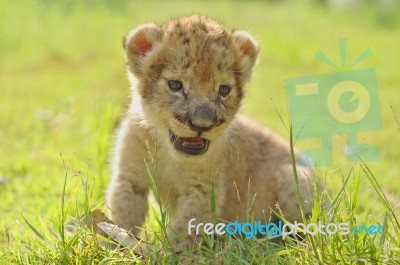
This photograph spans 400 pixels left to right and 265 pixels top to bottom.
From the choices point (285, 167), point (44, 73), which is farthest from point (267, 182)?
point (44, 73)

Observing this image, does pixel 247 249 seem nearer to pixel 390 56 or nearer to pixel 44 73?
pixel 44 73

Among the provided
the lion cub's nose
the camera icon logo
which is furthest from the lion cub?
the camera icon logo

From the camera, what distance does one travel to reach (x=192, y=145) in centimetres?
439

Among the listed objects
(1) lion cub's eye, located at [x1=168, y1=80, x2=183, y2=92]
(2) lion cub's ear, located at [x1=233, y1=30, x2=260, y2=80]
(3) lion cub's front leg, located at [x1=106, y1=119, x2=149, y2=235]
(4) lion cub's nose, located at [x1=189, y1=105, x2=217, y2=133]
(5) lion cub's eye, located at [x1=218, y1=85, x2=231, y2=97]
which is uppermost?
(2) lion cub's ear, located at [x1=233, y1=30, x2=260, y2=80]

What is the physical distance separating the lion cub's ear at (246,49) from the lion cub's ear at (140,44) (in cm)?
54

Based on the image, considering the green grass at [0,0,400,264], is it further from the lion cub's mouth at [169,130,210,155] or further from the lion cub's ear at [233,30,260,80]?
the lion cub's mouth at [169,130,210,155]

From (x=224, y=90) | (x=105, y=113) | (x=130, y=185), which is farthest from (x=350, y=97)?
(x=105, y=113)

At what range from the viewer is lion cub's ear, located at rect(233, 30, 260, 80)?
472cm

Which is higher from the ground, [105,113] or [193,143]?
[105,113]

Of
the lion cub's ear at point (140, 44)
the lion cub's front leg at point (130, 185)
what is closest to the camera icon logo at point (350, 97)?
the lion cub's ear at point (140, 44)

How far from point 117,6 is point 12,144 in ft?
26.9

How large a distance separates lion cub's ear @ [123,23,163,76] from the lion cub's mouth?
0.59 meters

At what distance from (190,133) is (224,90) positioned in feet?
1.44

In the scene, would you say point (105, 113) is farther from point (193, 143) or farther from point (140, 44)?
point (193, 143)
